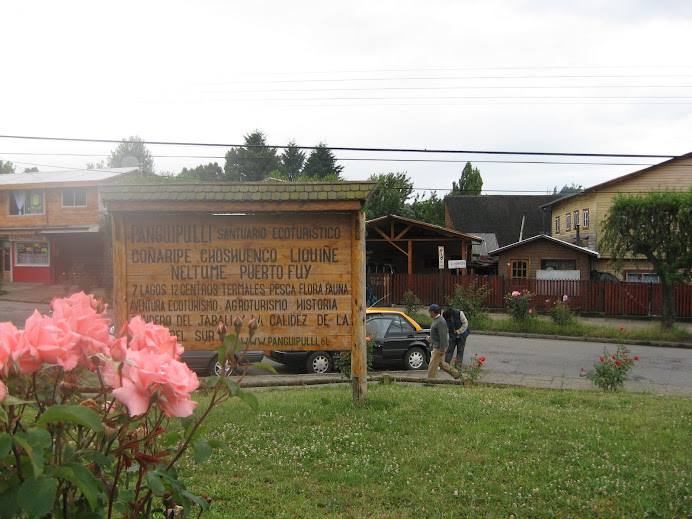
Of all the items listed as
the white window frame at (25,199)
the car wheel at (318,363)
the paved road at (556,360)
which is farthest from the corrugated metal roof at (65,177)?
the car wheel at (318,363)

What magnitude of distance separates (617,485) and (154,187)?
5946 mm

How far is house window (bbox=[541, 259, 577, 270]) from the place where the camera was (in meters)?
30.1

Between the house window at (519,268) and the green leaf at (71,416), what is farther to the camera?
the house window at (519,268)

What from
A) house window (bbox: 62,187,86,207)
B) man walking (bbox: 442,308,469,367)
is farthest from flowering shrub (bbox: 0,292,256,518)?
house window (bbox: 62,187,86,207)

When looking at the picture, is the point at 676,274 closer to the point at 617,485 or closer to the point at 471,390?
the point at 471,390

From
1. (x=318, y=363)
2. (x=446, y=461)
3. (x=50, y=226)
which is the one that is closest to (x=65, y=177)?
(x=50, y=226)

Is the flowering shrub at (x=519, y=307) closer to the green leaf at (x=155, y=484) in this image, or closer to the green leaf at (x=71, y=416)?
the green leaf at (x=155, y=484)

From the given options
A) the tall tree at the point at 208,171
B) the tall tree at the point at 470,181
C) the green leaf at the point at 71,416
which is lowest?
the green leaf at the point at 71,416

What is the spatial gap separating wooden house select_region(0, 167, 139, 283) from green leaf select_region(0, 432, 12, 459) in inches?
1291

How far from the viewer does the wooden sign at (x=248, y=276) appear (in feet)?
23.3

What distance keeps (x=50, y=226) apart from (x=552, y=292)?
87.8ft

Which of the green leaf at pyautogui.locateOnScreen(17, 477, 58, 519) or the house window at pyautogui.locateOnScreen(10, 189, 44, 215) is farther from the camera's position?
the house window at pyautogui.locateOnScreen(10, 189, 44, 215)

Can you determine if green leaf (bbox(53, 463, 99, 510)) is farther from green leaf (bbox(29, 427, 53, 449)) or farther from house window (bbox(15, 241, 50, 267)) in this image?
house window (bbox(15, 241, 50, 267))

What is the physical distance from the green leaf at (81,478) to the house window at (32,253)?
3552cm
